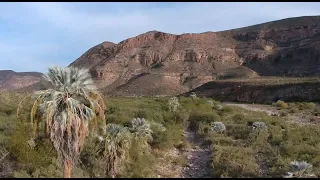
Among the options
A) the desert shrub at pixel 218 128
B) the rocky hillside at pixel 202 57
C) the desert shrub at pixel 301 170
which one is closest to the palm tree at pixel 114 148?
the desert shrub at pixel 301 170

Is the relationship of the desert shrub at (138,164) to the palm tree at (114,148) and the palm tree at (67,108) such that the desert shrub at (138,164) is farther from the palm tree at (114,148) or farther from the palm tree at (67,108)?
the palm tree at (67,108)

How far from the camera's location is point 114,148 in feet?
49.1

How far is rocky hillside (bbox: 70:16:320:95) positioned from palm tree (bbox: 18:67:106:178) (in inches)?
3391

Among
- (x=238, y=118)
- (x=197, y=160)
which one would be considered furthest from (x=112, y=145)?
(x=238, y=118)

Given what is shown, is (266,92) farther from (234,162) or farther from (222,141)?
(234,162)

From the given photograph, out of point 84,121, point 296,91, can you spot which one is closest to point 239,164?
point 84,121

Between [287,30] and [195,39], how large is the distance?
28.9 meters

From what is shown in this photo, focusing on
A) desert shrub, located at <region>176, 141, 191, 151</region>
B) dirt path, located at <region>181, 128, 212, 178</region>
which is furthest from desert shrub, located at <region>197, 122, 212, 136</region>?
desert shrub, located at <region>176, 141, 191, 151</region>

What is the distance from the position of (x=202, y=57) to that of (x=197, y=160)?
108m

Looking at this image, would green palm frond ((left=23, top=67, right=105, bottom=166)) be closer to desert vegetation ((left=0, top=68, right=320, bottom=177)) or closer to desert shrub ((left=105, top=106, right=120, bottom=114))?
desert vegetation ((left=0, top=68, right=320, bottom=177))

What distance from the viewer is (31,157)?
15461 mm

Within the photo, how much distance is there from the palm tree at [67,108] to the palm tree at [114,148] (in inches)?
96.5

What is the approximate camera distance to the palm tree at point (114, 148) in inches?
588

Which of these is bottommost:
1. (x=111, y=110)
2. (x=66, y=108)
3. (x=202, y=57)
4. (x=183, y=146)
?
(x=183, y=146)
